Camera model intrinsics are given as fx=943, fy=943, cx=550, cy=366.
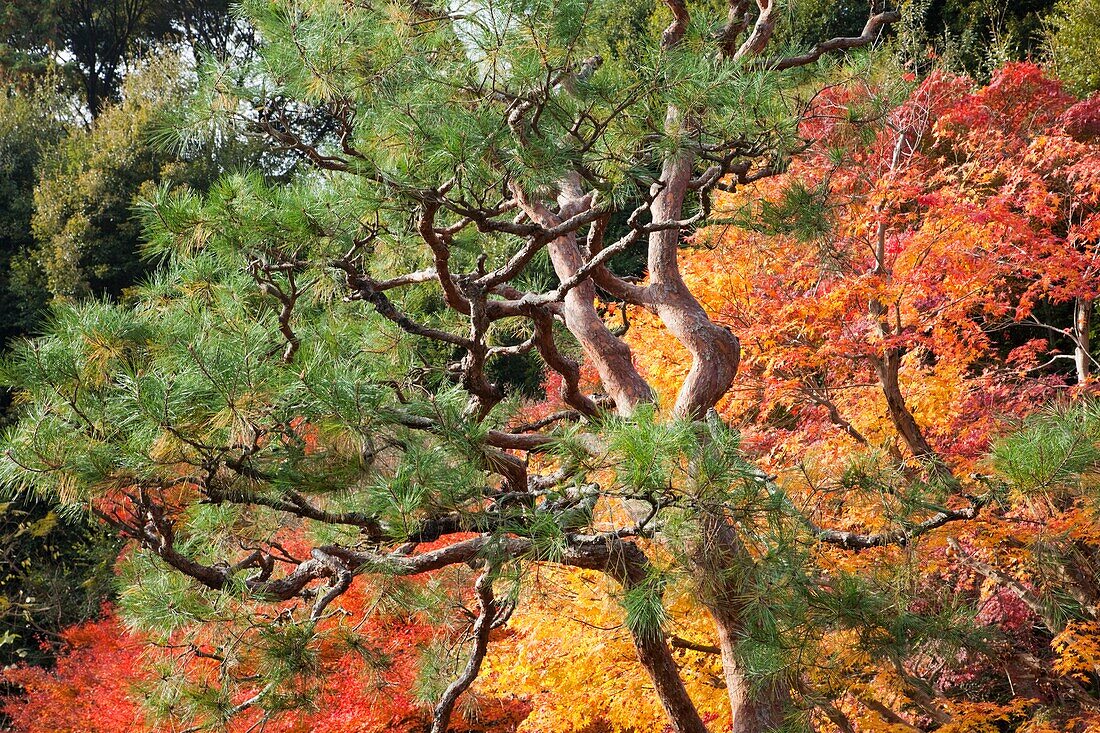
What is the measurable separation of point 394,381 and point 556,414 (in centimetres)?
141

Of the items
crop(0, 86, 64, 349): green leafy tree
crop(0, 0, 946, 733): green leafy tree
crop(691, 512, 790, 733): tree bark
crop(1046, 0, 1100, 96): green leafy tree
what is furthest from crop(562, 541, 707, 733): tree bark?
crop(0, 86, 64, 349): green leafy tree

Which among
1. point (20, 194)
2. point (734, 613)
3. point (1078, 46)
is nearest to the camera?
point (734, 613)

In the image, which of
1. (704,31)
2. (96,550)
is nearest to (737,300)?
(704,31)

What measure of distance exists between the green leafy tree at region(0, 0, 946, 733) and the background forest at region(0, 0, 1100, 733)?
1 cm

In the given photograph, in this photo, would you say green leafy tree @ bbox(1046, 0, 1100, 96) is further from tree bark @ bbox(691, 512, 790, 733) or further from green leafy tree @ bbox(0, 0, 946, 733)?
tree bark @ bbox(691, 512, 790, 733)

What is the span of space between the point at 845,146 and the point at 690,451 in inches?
69.7

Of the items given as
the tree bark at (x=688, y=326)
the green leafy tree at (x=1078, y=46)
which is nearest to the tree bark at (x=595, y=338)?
the tree bark at (x=688, y=326)

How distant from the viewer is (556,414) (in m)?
4.16

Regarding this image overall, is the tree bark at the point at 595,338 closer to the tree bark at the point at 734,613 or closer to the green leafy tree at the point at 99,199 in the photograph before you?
the tree bark at the point at 734,613

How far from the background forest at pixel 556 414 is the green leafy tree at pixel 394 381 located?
1 centimetres

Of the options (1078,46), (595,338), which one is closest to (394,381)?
(595,338)

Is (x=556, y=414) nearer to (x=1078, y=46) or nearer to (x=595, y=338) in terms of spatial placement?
(x=595, y=338)

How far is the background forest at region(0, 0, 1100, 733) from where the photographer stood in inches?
89.4

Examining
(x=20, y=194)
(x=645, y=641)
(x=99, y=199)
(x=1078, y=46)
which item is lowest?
(x=645, y=641)
